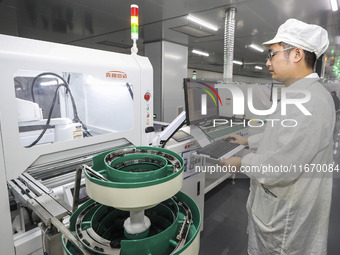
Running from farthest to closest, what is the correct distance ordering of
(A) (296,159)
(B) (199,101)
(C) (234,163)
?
1. (B) (199,101)
2. (C) (234,163)
3. (A) (296,159)

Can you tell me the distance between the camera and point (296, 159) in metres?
1.01

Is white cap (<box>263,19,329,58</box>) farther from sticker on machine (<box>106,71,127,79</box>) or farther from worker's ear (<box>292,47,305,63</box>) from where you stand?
sticker on machine (<box>106,71,127,79</box>)

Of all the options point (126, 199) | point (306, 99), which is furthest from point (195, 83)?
point (126, 199)

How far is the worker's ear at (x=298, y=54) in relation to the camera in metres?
1.08

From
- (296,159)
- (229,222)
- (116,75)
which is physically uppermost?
(116,75)

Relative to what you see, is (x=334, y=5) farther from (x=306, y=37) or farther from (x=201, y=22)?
(x=306, y=37)

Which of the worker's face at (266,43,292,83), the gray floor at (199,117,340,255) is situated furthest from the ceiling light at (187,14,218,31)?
the gray floor at (199,117,340,255)

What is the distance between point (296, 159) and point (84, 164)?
37.1 inches

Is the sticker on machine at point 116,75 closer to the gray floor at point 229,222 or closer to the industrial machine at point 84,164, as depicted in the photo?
the industrial machine at point 84,164

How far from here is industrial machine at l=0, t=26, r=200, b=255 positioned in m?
0.44

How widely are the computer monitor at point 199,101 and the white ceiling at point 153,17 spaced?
1253 mm

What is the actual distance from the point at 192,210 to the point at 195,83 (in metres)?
1.16

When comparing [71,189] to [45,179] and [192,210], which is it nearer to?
[45,179]

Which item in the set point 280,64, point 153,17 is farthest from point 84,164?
point 153,17
